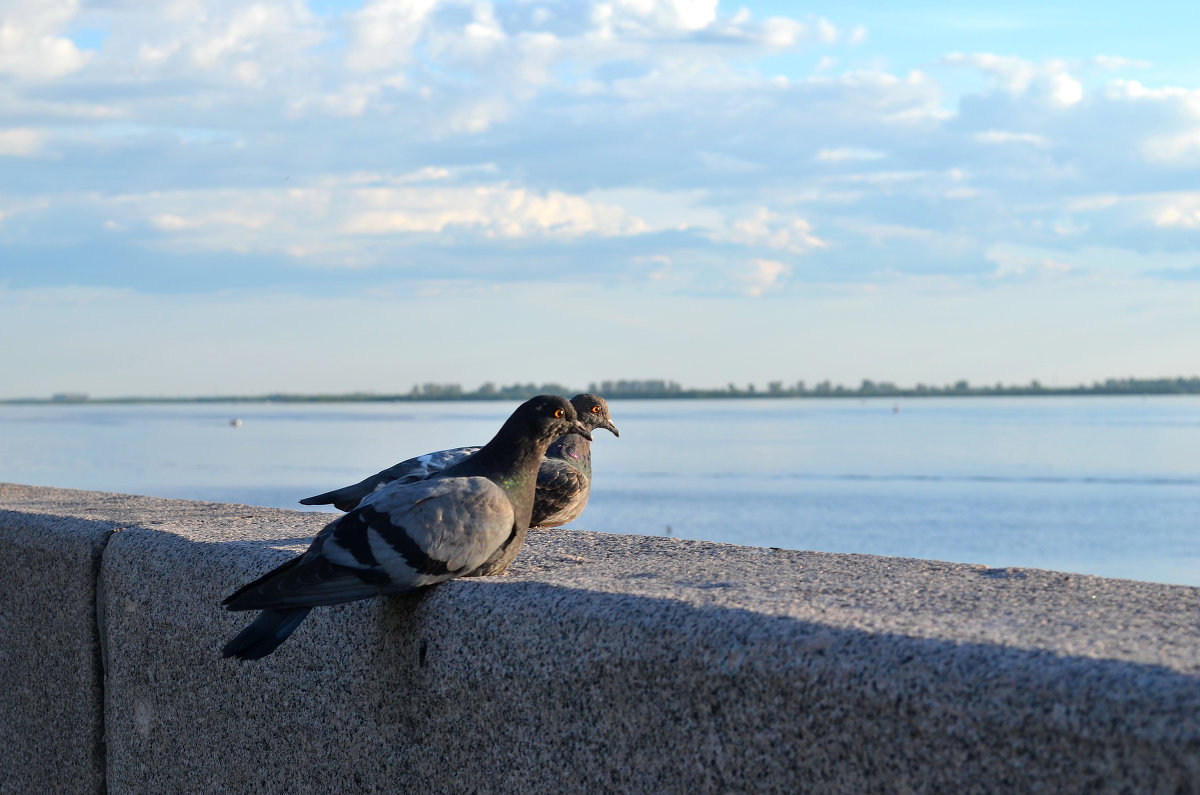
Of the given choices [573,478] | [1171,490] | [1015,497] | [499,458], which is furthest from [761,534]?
[499,458]

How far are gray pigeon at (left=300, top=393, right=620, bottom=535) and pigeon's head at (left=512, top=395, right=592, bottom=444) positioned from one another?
462 mm

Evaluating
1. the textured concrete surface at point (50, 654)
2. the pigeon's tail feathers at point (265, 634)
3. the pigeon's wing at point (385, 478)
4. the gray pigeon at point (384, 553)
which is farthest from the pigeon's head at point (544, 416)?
the textured concrete surface at point (50, 654)

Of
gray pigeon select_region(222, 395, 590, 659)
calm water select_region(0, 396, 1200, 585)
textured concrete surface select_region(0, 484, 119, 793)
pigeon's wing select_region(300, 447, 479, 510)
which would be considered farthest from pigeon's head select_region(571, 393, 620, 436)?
calm water select_region(0, 396, 1200, 585)

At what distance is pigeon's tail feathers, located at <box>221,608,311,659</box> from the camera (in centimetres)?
284

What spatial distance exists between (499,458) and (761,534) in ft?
110

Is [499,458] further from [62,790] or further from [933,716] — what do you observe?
[62,790]

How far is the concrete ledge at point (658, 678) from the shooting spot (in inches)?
77.1

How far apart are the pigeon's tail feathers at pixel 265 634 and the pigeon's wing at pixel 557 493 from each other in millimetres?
2377

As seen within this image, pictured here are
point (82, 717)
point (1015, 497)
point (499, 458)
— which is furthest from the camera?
point (1015, 497)

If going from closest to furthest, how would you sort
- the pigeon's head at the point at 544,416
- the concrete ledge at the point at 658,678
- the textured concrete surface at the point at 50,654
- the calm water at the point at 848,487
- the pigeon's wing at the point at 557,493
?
1. the concrete ledge at the point at 658,678
2. the pigeon's head at the point at 544,416
3. the textured concrete surface at the point at 50,654
4. the pigeon's wing at the point at 557,493
5. the calm water at the point at 848,487

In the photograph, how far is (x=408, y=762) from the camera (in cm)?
292

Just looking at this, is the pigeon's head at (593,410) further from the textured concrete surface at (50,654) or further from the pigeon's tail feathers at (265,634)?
the pigeon's tail feathers at (265,634)

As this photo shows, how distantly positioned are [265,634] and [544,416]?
3.18 feet

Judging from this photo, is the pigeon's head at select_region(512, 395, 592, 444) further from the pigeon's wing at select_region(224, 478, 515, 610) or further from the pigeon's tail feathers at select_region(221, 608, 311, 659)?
the pigeon's tail feathers at select_region(221, 608, 311, 659)
